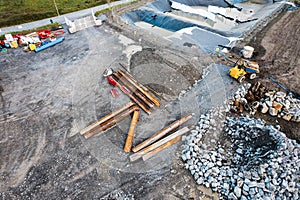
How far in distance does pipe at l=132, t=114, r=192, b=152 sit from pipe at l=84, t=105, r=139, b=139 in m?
1.98

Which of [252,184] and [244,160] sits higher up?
[252,184]

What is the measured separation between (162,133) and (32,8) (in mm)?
25005

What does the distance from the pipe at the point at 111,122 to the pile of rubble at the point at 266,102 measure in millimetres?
5722

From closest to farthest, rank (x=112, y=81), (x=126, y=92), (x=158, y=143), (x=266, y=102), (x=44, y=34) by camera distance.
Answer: (x=158, y=143) < (x=266, y=102) < (x=126, y=92) < (x=112, y=81) < (x=44, y=34)

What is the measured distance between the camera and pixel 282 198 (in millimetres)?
7539

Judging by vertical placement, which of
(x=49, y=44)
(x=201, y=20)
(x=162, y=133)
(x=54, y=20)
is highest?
(x=54, y=20)

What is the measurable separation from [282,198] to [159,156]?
16.1 feet

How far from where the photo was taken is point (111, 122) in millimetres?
10742

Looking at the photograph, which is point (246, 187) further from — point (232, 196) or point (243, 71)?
point (243, 71)

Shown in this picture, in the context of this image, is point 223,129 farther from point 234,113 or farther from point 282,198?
point 282,198

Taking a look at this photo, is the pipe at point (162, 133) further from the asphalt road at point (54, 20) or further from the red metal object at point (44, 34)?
the asphalt road at point (54, 20)

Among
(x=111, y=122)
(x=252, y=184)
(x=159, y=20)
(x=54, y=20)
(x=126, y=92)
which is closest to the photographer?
(x=252, y=184)

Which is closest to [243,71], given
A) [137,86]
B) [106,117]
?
[137,86]

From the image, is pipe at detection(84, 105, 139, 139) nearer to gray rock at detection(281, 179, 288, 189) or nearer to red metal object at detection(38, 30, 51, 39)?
gray rock at detection(281, 179, 288, 189)
